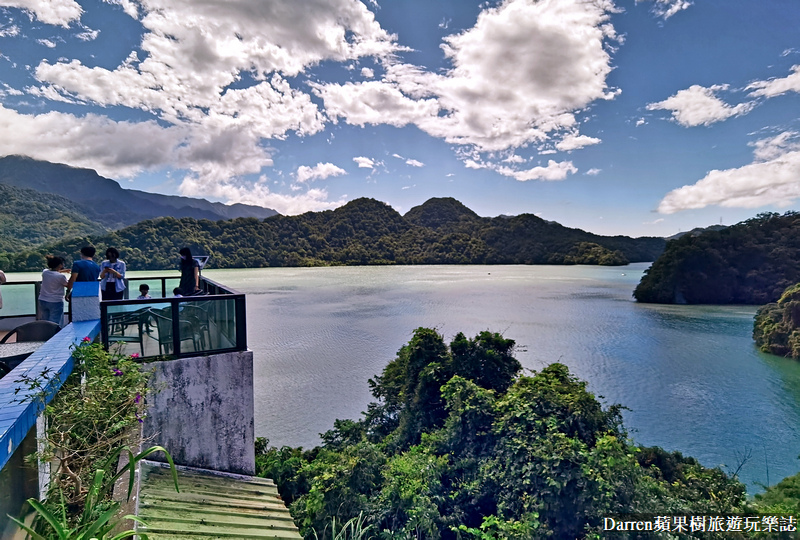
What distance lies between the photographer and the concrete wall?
167 inches

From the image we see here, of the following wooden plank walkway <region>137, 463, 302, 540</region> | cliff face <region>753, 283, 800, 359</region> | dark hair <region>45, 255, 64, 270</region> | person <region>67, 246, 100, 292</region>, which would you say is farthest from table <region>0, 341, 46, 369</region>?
cliff face <region>753, 283, 800, 359</region>

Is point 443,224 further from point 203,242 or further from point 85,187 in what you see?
point 85,187

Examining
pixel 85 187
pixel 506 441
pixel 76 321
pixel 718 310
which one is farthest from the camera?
pixel 85 187

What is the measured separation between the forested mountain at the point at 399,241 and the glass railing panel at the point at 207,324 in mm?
71978

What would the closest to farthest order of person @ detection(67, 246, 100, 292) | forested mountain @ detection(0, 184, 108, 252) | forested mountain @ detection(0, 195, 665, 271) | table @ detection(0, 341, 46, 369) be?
table @ detection(0, 341, 46, 369) → person @ detection(67, 246, 100, 292) → forested mountain @ detection(0, 184, 108, 252) → forested mountain @ detection(0, 195, 665, 271)

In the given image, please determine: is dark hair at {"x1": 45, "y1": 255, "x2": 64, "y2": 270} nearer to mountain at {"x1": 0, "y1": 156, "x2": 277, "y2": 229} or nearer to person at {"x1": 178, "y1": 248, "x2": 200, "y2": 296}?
person at {"x1": 178, "y1": 248, "x2": 200, "y2": 296}

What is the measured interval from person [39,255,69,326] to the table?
65cm

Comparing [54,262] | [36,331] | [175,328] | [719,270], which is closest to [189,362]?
[175,328]

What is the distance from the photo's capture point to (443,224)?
4983 inches

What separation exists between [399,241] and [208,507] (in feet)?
352

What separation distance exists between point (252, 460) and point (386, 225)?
360ft

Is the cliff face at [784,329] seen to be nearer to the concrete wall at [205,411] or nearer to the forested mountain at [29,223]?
the concrete wall at [205,411]

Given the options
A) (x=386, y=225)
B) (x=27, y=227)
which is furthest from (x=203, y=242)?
(x=386, y=225)

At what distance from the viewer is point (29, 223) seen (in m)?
52.8
